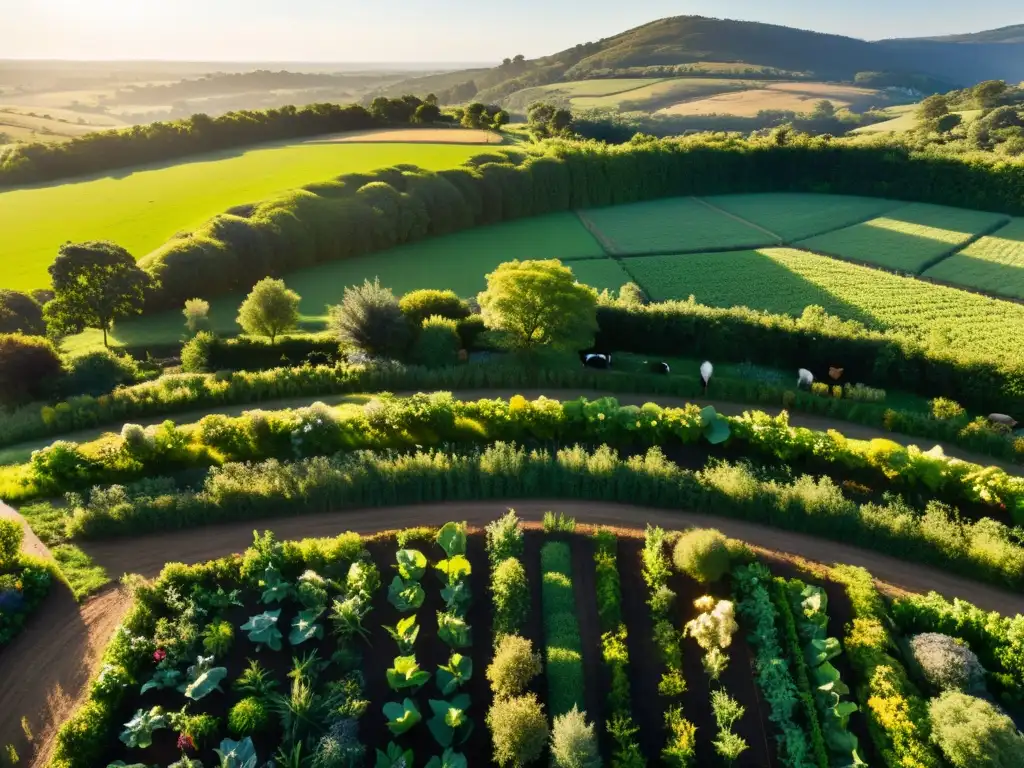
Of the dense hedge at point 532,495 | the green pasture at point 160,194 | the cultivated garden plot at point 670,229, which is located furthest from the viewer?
the cultivated garden plot at point 670,229

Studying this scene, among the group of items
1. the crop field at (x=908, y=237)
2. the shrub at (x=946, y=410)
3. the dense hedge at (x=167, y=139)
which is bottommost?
the crop field at (x=908, y=237)

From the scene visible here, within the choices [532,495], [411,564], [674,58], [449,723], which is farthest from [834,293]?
[674,58]

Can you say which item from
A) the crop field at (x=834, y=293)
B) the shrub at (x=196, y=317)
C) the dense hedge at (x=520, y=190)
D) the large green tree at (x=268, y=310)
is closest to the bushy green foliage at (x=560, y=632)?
the large green tree at (x=268, y=310)

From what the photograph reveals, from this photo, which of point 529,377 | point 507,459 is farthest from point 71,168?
point 507,459

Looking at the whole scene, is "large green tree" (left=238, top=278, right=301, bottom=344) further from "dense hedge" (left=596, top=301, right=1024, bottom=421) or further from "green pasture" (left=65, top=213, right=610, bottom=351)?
"dense hedge" (left=596, top=301, right=1024, bottom=421)

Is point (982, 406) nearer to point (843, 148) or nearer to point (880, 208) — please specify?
point (880, 208)

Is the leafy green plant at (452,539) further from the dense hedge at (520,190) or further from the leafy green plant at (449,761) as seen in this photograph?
the dense hedge at (520,190)
